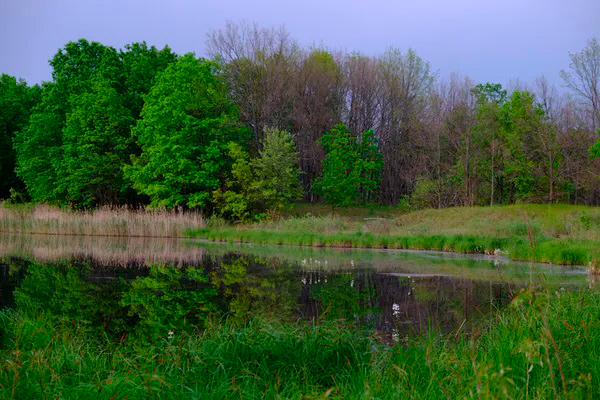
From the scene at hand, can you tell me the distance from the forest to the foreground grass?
27.1 m

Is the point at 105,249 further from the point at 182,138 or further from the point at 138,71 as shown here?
the point at 138,71

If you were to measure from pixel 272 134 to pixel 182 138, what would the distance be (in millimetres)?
5127

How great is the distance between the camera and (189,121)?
3403 cm

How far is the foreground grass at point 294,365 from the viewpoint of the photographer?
4508 mm

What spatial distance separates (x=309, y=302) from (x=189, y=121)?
2492cm

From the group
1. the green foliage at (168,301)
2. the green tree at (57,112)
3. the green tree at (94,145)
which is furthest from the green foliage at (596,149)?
the green tree at (57,112)

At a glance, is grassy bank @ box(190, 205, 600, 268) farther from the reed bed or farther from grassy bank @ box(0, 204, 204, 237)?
the reed bed

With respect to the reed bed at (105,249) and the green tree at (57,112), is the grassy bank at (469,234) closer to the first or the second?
the reed bed at (105,249)

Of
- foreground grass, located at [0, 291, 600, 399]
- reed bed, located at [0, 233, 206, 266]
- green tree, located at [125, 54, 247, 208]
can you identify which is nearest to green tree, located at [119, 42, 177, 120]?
green tree, located at [125, 54, 247, 208]

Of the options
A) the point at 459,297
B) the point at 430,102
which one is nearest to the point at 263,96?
the point at 430,102

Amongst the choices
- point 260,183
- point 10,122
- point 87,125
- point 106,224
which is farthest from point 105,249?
point 10,122

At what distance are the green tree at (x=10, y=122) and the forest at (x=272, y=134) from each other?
0.10 m

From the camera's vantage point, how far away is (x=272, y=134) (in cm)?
3581

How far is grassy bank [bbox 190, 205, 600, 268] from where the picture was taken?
17188 mm
